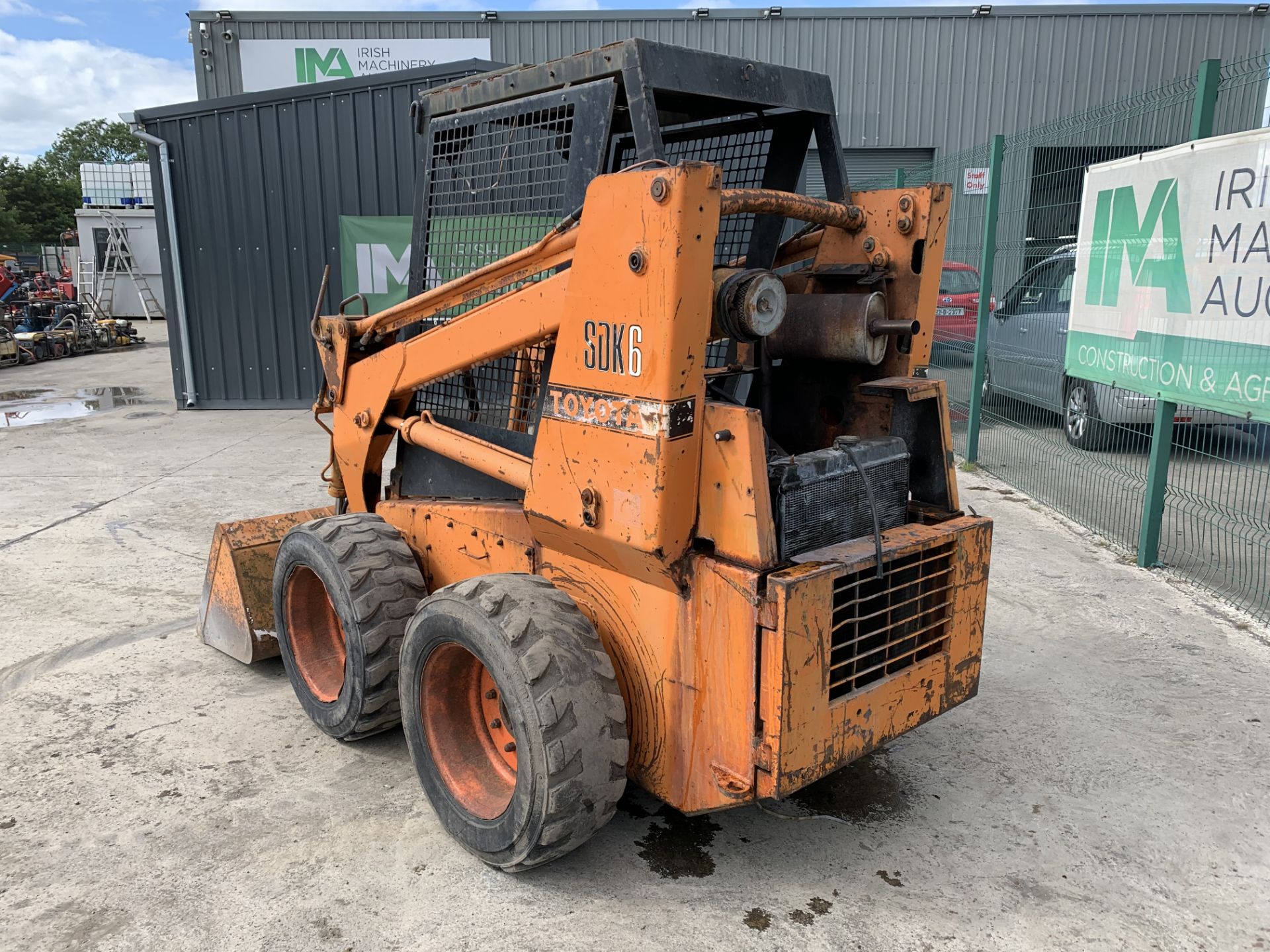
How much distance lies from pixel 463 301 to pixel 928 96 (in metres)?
15.0

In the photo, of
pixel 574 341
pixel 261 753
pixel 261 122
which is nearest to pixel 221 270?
pixel 261 122

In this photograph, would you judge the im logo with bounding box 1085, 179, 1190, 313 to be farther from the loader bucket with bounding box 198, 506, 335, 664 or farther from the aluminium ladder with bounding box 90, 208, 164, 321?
the aluminium ladder with bounding box 90, 208, 164, 321

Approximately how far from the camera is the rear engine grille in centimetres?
267

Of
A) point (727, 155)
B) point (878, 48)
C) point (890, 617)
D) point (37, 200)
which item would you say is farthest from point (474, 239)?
point (37, 200)

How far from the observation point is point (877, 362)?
3.03 meters

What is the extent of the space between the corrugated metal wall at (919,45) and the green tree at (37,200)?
46083 millimetres

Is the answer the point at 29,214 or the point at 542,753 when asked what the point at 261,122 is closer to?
the point at 542,753

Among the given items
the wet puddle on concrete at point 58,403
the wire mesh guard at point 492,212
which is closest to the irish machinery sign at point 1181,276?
the wire mesh guard at point 492,212

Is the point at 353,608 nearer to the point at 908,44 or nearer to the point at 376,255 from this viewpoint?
the point at 376,255

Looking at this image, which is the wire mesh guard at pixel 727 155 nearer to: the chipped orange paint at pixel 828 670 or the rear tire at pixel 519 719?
the chipped orange paint at pixel 828 670

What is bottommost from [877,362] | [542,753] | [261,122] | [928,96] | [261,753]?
[261,753]

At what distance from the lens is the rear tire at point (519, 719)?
8.44 feet

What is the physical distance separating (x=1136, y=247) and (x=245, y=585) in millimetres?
5151

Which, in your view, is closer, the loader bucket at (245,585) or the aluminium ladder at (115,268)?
the loader bucket at (245,585)
